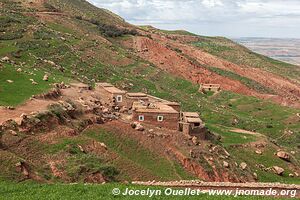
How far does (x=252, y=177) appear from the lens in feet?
100

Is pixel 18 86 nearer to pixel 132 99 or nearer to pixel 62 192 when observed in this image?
pixel 132 99

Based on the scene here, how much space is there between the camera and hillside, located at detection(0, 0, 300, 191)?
2209cm

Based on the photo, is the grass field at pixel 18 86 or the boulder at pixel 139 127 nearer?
the grass field at pixel 18 86

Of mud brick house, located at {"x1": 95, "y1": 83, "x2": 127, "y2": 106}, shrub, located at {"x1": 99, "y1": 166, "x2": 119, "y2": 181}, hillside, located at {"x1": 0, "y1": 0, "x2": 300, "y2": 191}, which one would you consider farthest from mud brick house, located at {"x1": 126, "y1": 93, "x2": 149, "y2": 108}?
shrub, located at {"x1": 99, "y1": 166, "x2": 119, "y2": 181}

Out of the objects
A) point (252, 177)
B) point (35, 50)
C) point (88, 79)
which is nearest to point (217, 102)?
point (88, 79)

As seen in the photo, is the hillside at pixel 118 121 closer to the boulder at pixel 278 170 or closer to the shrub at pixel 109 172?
the shrub at pixel 109 172

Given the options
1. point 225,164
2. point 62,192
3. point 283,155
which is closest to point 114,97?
point 225,164

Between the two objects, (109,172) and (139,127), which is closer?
(109,172)

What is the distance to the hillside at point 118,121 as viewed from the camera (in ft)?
72.5

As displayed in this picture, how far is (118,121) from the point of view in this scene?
29141mm

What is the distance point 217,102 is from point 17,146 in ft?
136

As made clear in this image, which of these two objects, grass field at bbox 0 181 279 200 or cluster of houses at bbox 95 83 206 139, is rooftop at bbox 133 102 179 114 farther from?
grass field at bbox 0 181 279 200

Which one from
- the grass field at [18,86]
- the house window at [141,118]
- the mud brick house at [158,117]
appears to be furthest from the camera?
the house window at [141,118]

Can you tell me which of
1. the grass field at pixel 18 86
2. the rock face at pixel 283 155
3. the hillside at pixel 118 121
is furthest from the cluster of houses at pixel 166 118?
the rock face at pixel 283 155
